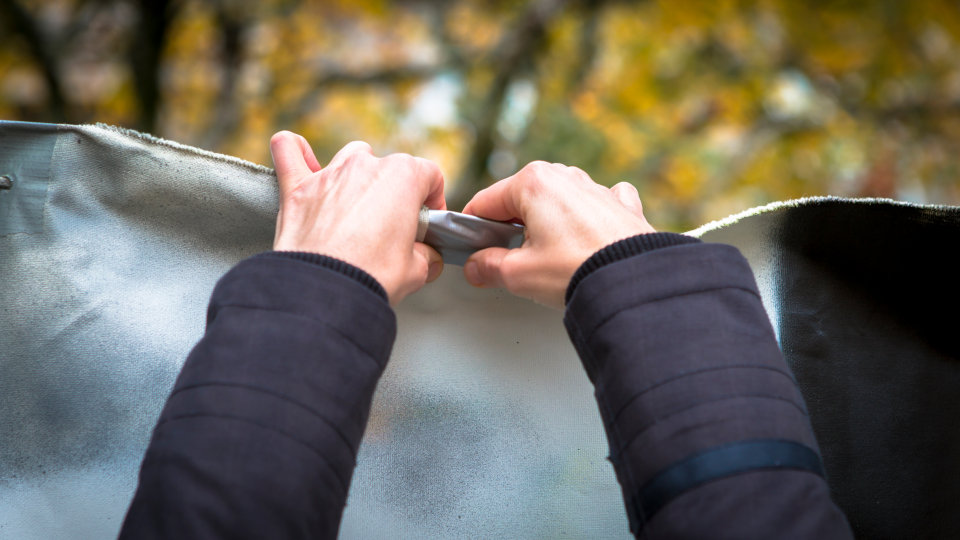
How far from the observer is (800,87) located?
18.0 feet

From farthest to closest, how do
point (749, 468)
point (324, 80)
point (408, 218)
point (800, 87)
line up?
point (800, 87) < point (324, 80) < point (408, 218) < point (749, 468)

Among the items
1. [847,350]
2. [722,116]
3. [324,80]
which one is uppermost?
[722,116]

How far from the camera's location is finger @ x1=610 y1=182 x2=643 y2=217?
→ 842 millimetres

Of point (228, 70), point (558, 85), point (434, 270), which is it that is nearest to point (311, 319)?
point (434, 270)

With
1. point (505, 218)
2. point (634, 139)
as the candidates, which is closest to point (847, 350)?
point (505, 218)

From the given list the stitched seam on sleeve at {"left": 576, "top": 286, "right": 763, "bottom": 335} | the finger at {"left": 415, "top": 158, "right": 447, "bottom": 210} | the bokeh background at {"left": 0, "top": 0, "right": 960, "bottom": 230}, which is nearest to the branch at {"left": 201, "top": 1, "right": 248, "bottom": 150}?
the bokeh background at {"left": 0, "top": 0, "right": 960, "bottom": 230}

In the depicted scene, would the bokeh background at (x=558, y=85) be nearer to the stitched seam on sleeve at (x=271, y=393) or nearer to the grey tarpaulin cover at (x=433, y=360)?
the grey tarpaulin cover at (x=433, y=360)

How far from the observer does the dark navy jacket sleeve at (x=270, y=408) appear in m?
0.52

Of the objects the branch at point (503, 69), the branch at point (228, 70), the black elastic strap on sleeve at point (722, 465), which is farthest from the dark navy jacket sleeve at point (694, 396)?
the branch at point (228, 70)

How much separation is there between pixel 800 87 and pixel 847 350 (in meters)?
5.28

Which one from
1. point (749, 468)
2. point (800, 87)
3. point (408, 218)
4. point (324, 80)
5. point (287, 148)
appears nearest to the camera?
point (749, 468)

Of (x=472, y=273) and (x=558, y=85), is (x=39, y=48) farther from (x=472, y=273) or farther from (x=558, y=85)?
(x=472, y=273)

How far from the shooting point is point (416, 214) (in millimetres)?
769

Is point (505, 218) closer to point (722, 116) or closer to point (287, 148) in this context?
point (287, 148)
